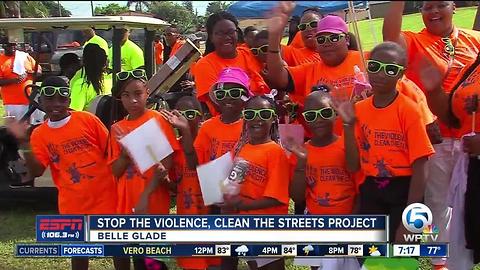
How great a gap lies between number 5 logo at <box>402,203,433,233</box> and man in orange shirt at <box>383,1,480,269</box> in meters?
0.64

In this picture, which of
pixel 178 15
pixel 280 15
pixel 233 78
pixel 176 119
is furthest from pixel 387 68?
pixel 178 15

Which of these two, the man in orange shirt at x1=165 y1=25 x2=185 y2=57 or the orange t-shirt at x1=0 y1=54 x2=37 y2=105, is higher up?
the man in orange shirt at x1=165 y1=25 x2=185 y2=57

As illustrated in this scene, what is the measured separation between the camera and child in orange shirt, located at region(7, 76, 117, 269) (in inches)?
153

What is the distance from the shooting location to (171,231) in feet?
10.9

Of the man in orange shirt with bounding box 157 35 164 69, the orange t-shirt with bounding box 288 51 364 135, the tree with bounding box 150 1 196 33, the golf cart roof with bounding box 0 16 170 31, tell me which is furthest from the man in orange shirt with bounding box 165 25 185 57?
the orange t-shirt with bounding box 288 51 364 135

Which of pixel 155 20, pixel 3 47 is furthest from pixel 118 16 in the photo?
pixel 3 47

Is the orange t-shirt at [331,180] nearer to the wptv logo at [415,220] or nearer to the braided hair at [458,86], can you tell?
the wptv logo at [415,220]

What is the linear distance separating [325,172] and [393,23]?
852 mm

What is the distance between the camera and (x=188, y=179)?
12.8ft

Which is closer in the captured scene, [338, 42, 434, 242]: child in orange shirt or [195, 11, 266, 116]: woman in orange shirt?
[338, 42, 434, 242]: child in orange shirt

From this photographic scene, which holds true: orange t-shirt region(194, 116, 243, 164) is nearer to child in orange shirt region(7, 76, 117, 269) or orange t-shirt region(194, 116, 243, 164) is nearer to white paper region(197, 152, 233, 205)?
white paper region(197, 152, 233, 205)

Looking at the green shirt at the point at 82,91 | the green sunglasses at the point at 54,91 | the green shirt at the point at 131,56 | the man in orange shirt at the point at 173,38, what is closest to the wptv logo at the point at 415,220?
the green sunglasses at the point at 54,91

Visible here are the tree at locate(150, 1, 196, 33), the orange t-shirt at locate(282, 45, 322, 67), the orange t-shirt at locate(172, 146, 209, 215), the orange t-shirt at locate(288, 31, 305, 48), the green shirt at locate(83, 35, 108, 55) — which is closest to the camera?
the orange t-shirt at locate(172, 146, 209, 215)

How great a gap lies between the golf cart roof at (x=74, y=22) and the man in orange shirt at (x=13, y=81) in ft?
1.79
